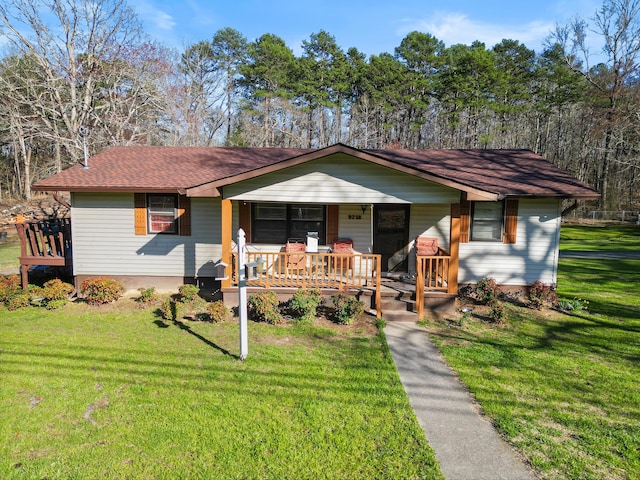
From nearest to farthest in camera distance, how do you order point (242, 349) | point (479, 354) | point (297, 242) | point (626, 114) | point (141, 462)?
point (141, 462) → point (242, 349) → point (479, 354) → point (297, 242) → point (626, 114)

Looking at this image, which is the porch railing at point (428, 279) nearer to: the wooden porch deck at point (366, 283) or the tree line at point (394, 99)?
the wooden porch deck at point (366, 283)

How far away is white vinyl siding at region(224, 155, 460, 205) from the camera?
26.8 feet

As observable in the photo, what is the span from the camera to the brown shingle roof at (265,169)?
8.02 m

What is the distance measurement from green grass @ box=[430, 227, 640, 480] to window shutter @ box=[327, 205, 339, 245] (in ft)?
12.0

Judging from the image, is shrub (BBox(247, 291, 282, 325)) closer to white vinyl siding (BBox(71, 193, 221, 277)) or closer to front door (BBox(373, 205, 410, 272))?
white vinyl siding (BBox(71, 193, 221, 277))

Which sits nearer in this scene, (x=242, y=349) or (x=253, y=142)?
(x=242, y=349)

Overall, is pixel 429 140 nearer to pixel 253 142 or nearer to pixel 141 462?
pixel 253 142

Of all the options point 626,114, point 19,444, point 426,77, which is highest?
point 426,77

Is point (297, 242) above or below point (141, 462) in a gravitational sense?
above

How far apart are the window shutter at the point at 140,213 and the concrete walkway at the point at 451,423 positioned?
690cm

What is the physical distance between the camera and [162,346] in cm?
648

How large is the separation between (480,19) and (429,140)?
24.6m

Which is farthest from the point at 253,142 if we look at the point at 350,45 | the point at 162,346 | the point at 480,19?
the point at 162,346

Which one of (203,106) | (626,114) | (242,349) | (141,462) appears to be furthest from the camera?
(203,106)
